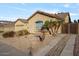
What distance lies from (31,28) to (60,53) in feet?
1.92

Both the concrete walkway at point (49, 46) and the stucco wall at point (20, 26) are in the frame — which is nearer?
the concrete walkway at point (49, 46)

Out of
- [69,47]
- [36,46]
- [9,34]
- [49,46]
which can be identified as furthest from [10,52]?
[69,47]

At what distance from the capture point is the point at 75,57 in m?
5.08

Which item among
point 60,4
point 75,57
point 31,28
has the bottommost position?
point 75,57

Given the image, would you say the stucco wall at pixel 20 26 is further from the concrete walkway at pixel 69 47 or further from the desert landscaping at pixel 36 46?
the concrete walkway at pixel 69 47

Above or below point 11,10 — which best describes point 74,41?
below

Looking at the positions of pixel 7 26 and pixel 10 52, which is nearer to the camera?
pixel 10 52

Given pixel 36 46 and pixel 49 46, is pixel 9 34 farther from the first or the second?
pixel 49 46

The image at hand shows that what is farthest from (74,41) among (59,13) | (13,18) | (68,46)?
(13,18)

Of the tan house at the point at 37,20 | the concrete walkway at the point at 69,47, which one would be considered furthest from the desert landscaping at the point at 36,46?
the tan house at the point at 37,20

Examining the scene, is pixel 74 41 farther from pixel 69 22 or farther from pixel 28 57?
pixel 28 57

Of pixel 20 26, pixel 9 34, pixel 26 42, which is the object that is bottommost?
pixel 26 42

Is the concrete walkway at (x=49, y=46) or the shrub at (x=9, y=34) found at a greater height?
the shrub at (x=9, y=34)

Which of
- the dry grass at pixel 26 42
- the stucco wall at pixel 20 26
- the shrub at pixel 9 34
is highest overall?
the stucco wall at pixel 20 26
